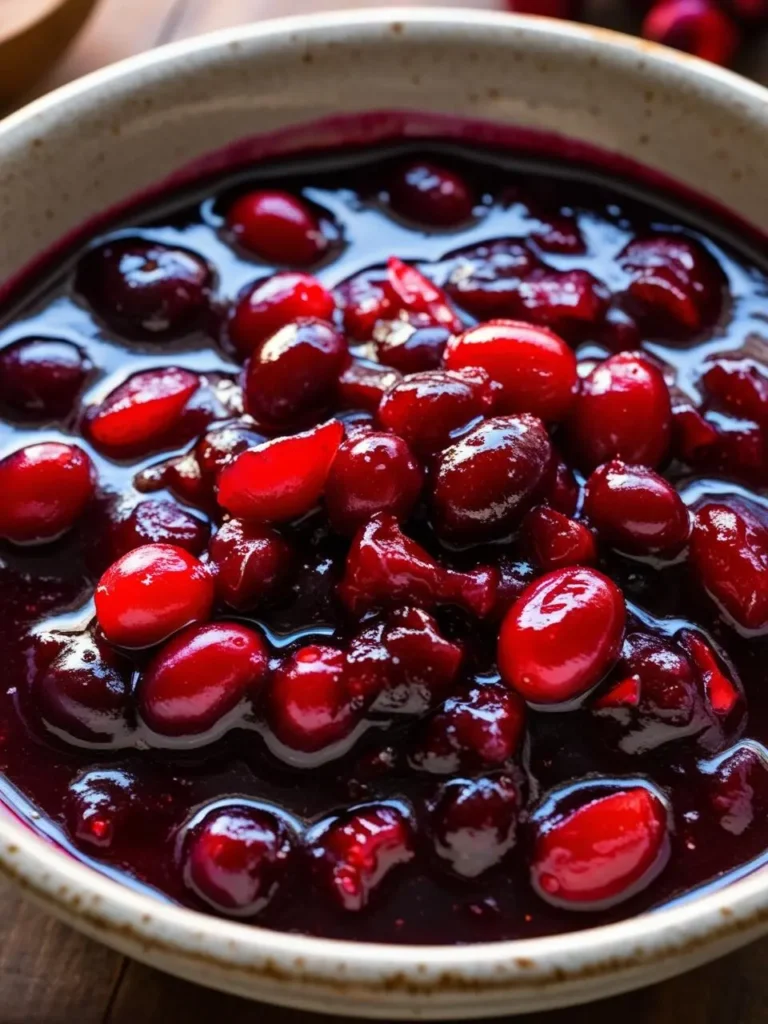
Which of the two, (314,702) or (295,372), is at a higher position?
(295,372)

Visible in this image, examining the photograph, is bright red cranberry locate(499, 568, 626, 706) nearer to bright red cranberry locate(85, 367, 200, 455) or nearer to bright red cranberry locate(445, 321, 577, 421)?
bright red cranberry locate(445, 321, 577, 421)

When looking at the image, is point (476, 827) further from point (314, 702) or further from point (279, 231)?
point (279, 231)

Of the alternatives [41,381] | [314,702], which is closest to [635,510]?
[314,702]

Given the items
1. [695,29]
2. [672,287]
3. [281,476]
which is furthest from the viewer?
[695,29]

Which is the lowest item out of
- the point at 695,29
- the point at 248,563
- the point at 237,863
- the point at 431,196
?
the point at 237,863

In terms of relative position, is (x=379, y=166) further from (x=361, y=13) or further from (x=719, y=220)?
(x=719, y=220)

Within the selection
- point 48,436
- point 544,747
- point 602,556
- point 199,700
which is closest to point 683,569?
point 602,556
